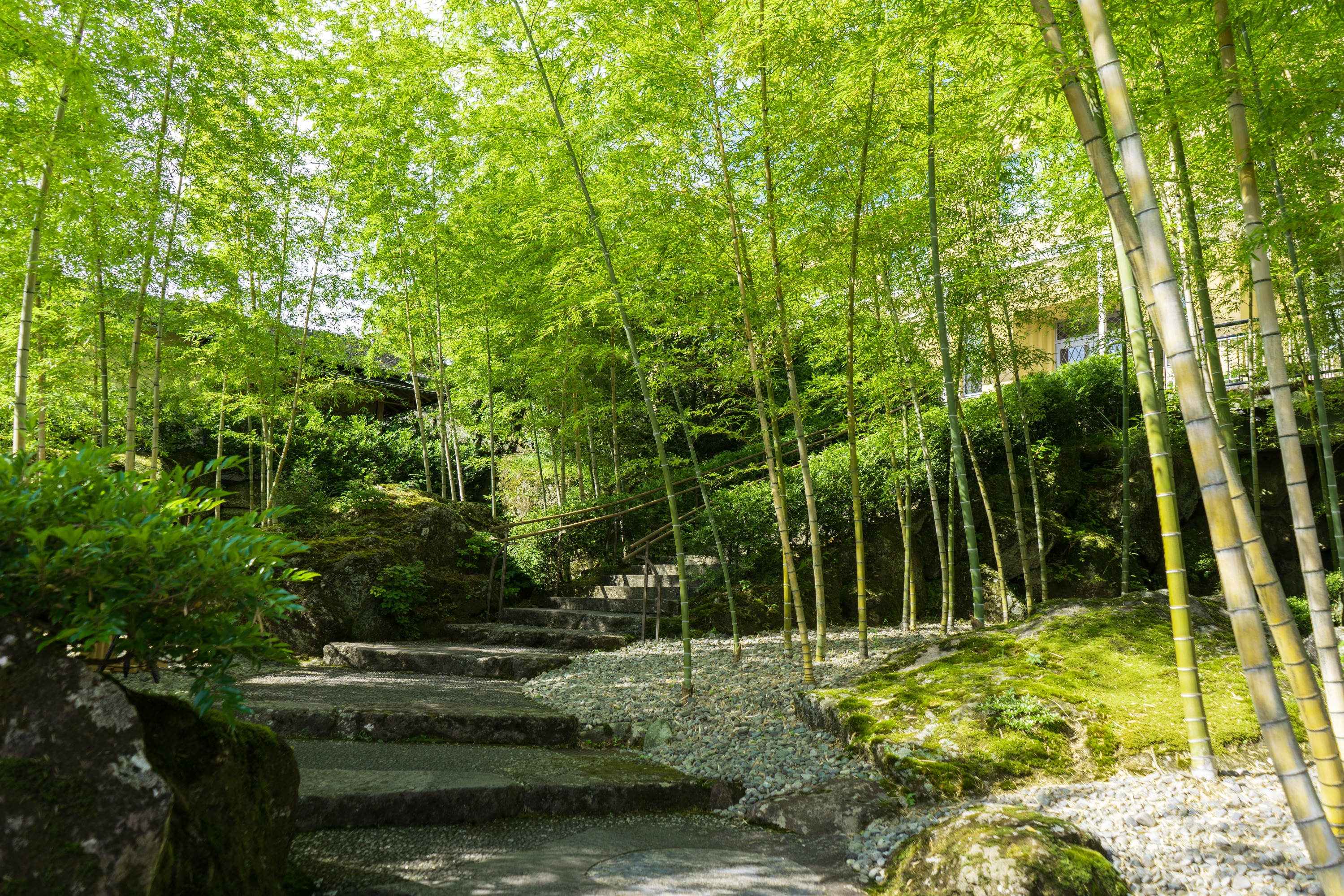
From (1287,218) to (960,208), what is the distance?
373cm

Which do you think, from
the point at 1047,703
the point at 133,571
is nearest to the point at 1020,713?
the point at 1047,703

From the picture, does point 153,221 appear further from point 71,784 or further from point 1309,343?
point 1309,343

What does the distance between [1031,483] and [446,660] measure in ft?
19.5

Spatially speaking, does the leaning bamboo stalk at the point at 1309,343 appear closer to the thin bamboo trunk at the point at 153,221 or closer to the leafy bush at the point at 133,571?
the leafy bush at the point at 133,571

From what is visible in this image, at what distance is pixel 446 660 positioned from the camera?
18.9ft

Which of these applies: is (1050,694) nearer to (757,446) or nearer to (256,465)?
(757,446)

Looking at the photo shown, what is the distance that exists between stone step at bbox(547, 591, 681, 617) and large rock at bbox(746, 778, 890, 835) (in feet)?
12.8

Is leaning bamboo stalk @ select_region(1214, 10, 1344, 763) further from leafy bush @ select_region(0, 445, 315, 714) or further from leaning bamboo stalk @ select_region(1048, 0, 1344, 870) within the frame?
leafy bush @ select_region(0, 445, 315, 714)

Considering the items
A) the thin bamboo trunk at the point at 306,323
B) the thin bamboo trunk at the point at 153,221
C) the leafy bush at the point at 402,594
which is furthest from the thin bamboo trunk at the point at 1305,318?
the thin bamboo trunk at the point at 306,323

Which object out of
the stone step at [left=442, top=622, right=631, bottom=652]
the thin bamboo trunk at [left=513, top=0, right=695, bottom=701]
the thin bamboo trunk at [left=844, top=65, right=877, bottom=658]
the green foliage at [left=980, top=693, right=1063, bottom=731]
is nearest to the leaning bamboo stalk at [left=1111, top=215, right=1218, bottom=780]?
the green foliage at [left=980, top=693, right=1063, bottom=731]

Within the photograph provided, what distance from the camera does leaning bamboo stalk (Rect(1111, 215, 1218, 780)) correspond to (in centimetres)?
273

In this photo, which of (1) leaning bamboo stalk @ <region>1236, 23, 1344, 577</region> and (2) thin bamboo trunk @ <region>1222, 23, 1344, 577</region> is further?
(2) thin bamboo trunk @ <region>1222, 23, 1344, 577</region>

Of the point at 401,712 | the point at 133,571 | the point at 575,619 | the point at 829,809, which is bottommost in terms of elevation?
the point at 829,809

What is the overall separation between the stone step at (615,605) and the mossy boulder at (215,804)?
16.4ft
